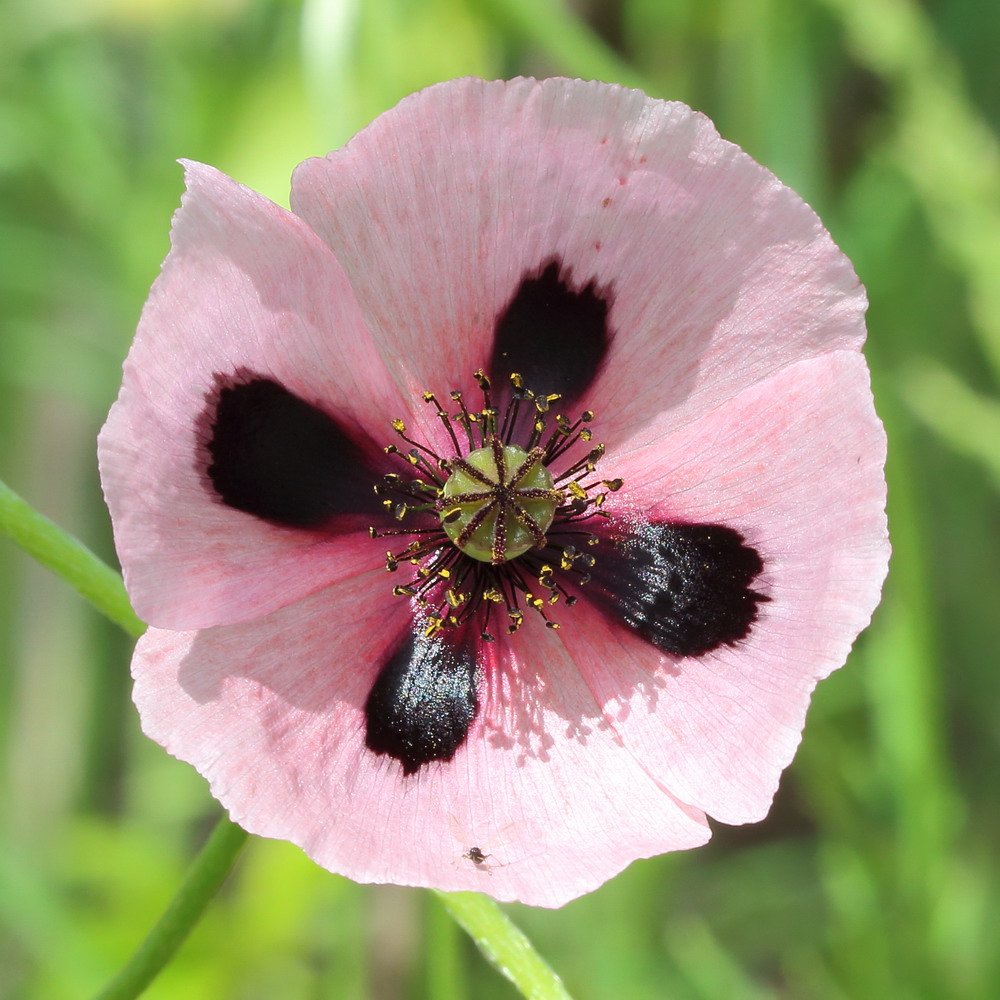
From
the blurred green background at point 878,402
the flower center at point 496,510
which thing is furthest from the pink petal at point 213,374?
the blurred green background at point 878,402

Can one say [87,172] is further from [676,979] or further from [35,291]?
[676,979]

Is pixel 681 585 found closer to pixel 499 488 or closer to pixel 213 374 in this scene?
pixel 499 488

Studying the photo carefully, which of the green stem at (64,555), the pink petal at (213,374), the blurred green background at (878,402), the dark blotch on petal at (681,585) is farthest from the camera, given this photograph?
the blurred green background at (878,402)

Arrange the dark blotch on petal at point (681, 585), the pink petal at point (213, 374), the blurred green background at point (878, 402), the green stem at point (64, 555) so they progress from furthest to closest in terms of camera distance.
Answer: the blurred green background at point (878, 402) < the dark blotch on petal at point (681, 585) < the green stem at point (64, 555) < the pink petal at point (213, 374)

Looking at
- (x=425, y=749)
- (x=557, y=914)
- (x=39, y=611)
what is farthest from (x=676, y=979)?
(x=39, y=611)

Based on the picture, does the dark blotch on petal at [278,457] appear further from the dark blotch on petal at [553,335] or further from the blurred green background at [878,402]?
the blurred green background at [878,402]
